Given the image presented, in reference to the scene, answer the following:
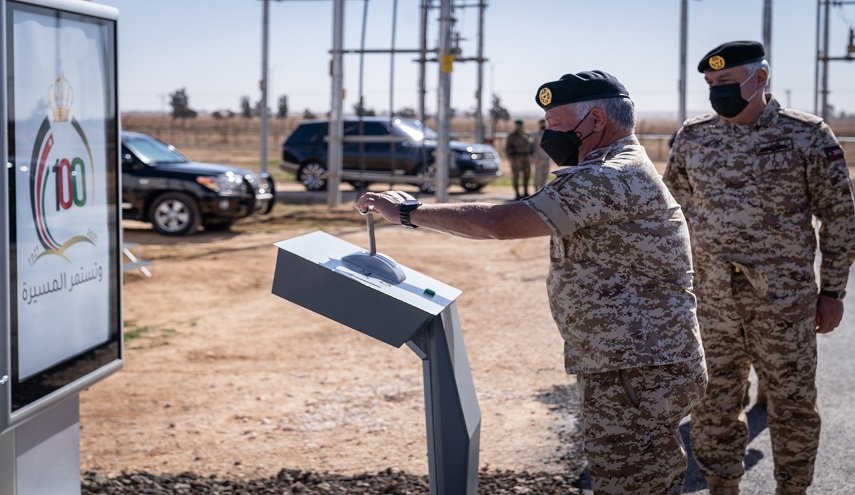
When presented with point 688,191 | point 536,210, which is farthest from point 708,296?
point 536,210

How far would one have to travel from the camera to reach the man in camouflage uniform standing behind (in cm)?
471

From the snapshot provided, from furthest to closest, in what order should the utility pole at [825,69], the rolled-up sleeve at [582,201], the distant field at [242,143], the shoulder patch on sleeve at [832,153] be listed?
the distant field at [242,143]
the utility pole at [825,69]
the shoulder patch on sleeve at [832,153]
the rolled-up sleeve at [582,201]

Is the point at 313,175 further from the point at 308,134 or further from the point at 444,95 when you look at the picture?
the point at 444,95

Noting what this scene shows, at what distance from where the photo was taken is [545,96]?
11.7 feet

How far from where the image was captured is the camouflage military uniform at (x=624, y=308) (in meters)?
3.43

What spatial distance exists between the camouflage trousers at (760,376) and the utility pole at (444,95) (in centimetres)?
1440

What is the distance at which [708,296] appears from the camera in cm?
493

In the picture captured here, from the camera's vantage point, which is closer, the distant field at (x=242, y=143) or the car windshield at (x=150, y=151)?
the car windshield at (x=150, y=151)

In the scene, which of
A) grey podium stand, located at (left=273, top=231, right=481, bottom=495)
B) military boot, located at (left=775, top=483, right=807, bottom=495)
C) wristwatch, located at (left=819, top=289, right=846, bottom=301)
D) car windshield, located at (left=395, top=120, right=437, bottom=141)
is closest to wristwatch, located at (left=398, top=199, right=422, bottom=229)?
grey podium stand, located at (left=273, top=231, right=481, bottom=495)

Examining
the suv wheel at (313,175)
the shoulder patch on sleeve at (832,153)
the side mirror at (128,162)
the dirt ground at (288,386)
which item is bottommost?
the dirt ground at (288,386)

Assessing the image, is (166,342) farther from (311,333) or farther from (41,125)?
(41,125)

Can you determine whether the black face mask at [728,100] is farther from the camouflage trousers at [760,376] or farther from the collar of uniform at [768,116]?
the camouflage trousers at [760,376]

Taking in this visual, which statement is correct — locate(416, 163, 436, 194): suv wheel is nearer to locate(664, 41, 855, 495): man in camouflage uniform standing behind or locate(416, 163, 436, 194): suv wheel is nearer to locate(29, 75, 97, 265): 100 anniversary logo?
locate(664, 41, 855, 495): man in camouflage uniform standing behind

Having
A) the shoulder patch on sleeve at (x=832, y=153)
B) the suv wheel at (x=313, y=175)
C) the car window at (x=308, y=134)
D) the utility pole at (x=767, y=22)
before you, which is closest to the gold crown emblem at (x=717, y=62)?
the shoulder patch on sleeve at (x=832, y=153)
